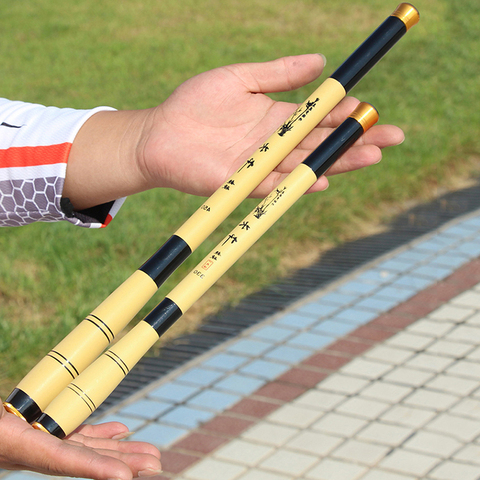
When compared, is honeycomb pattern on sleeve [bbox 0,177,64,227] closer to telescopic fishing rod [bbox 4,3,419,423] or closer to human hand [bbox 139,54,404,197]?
human hand [bbox 139,54,404,197]

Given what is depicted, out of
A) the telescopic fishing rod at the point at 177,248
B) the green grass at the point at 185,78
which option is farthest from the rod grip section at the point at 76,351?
the green grass at the point at 185,78

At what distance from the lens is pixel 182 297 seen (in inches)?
64.4

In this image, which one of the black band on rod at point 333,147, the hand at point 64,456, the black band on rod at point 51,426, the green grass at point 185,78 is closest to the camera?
the hand at point 64,456

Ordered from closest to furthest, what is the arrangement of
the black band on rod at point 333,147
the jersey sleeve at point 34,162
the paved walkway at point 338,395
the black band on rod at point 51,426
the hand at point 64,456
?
the hand at point 64,456, the black band on rod at point 51,426, the black band on rod at point 333,147, the jersey sleeve at point 34,162, the paved walkway at point 338,395

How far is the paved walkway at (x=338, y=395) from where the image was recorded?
286cm

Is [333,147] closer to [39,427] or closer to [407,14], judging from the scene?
[407,14]

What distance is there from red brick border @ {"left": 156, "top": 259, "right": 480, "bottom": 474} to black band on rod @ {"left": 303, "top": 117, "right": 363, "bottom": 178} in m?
1.59

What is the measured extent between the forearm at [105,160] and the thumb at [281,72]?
0.35 m

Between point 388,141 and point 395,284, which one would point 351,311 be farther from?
point 388,141

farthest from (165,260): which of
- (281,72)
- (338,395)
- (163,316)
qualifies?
(338,395)

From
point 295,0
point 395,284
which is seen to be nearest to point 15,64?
point 295,0

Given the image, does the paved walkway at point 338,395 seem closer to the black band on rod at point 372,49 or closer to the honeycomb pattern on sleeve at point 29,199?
the honeycomb pattern on sleeve at point 29,199

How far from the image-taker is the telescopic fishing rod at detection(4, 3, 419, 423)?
1.51 m

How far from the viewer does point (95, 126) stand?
2.16 meters
